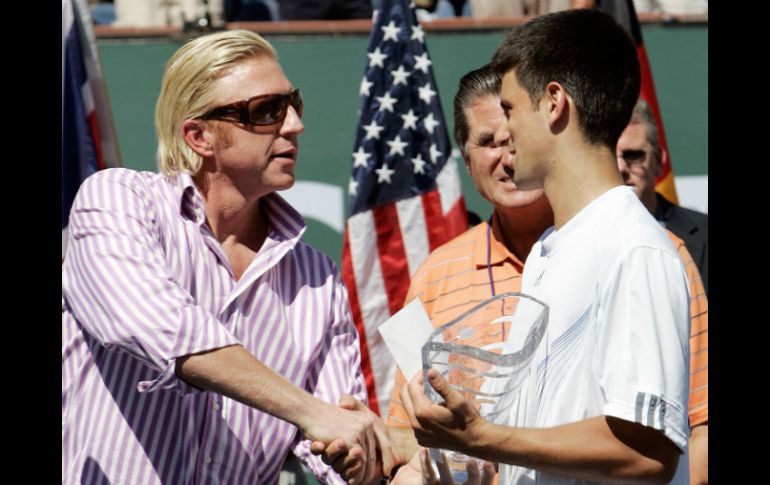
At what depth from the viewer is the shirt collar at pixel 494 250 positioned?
358cm

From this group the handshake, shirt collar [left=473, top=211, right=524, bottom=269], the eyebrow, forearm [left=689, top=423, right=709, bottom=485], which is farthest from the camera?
the eyebrow

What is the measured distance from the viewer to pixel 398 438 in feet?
10.8

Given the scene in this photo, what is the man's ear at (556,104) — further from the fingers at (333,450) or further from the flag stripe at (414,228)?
the flag stripe at (414,228)

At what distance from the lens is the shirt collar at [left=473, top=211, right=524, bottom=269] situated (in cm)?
358

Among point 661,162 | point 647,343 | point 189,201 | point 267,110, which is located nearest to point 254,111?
point 267,110

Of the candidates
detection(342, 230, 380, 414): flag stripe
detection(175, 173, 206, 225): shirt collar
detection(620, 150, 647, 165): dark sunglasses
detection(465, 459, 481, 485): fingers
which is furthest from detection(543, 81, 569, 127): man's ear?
detection(342, 230, 380, 414): flag stripe

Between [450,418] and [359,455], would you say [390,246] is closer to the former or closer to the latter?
[359,455]

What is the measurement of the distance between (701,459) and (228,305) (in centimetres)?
147

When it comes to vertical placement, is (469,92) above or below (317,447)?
above

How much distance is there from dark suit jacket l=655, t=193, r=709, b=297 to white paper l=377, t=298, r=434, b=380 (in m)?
2.47

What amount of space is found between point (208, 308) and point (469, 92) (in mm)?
1244

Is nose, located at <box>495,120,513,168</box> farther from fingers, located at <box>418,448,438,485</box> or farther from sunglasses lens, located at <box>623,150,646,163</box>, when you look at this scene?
fingers, located at <box>418,448,438,485</box>
